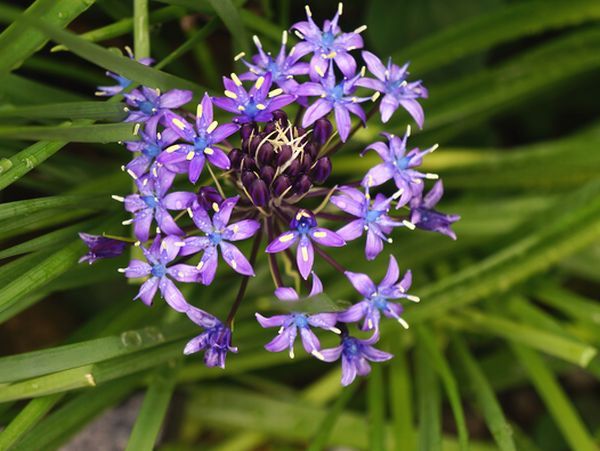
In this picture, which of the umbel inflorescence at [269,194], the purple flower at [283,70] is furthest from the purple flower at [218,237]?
the purple flower at [283,70]

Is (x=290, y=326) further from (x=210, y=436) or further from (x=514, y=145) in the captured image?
(x=514, y=145)

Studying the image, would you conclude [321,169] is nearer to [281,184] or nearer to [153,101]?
[281,184]

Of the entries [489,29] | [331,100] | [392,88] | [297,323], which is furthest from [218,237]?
[489,29]

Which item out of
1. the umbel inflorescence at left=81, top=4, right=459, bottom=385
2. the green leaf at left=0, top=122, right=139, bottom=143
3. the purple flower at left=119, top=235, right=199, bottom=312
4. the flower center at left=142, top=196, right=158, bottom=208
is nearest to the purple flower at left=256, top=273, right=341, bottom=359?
the umbel inflorescence at left=81, top=4, right=459, bottom=385

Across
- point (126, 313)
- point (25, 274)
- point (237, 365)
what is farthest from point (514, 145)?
point (25, 274)

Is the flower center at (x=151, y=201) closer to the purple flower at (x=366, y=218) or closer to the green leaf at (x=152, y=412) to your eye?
the purple flower at (x=366, y=218)

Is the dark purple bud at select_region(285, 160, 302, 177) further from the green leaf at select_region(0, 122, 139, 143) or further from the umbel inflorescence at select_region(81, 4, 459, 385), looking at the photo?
the green leaf at select_region(0, 122, 139, 143)
